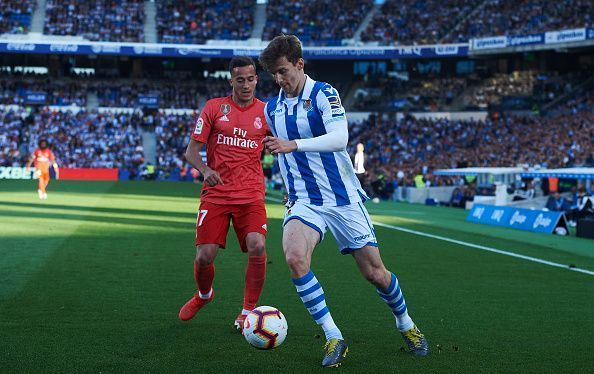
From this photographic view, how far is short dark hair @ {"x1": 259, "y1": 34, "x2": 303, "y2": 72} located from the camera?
21.3ft

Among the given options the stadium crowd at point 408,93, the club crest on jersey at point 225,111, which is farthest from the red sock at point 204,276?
the stadium crowd at point 408,93

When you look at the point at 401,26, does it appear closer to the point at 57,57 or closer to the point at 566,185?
the point at 57,57

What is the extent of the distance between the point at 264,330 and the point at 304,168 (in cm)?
128

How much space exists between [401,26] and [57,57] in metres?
25.6

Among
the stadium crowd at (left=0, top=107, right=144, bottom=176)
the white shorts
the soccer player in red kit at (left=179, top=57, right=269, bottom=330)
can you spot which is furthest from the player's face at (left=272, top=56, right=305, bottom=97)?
the stadium crowd at (left=0, top=107, right=144, bottom=176)

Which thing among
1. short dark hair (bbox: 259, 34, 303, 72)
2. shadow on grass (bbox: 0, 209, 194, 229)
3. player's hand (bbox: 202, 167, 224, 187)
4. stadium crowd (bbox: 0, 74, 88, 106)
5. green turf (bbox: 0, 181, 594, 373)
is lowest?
shadow on grass (bbox: 0, 209, 194, 229)

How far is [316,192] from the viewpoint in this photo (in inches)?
268

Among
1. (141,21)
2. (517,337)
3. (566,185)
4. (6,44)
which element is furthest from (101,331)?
(141,21)

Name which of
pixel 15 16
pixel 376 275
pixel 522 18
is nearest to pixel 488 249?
pixel 376 275

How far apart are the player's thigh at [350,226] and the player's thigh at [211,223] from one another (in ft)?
4.68

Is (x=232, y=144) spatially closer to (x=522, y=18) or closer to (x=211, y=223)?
(x=211, y=223)

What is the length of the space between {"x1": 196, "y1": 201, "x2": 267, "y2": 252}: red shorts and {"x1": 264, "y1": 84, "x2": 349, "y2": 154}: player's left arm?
1666 millimetres

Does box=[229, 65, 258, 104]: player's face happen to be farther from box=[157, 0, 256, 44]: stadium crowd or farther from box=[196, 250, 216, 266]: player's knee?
box=[157, 0, 256, 44]: stadium crowd

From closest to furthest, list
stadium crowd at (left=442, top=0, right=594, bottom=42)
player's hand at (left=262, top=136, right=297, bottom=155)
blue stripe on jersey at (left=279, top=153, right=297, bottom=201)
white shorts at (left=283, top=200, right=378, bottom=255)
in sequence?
player's hand at (left=262, top=136, right=297, bottom=155) < white shorts at (left=283, top=200, right=378, bottom=255) < blue stripe on jersey at (left=279, top=153, right=297, bottom=201) < stadium crowd at (left=442, top=0, right=594, bottom=42)
